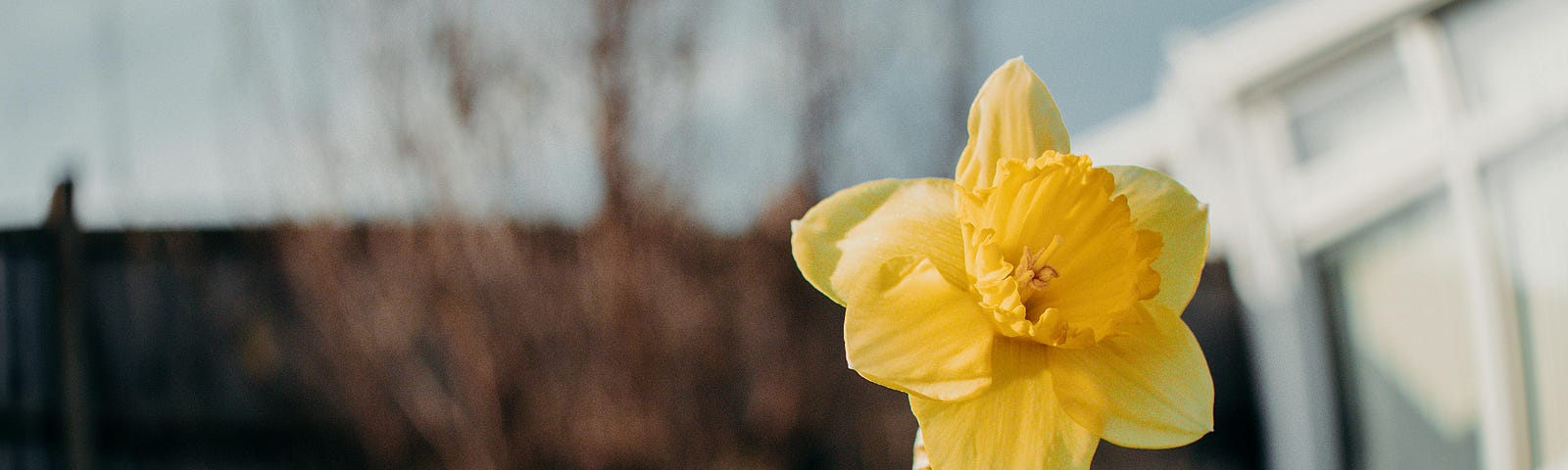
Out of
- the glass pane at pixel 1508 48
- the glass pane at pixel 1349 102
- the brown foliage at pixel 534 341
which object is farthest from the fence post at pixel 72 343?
the glass pane at pixel 1508 48

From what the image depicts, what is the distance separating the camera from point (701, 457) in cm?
236

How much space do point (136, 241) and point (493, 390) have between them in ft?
4.78

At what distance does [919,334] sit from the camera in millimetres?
290

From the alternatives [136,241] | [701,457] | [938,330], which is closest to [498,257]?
[701,457]

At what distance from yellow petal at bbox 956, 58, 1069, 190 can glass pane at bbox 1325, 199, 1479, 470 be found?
11.7 ft

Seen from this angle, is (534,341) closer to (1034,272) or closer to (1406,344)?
(1034,272)

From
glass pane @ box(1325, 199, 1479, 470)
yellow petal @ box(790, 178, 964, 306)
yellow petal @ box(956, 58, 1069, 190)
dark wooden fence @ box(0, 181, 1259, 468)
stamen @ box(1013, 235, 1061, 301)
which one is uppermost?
yellow petal @ box(956, 58, 1069, 190)

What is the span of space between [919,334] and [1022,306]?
37 mm

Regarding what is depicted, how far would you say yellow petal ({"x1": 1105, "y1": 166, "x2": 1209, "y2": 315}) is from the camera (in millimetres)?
308

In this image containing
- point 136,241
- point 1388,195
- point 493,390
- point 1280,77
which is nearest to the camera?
point 493,390

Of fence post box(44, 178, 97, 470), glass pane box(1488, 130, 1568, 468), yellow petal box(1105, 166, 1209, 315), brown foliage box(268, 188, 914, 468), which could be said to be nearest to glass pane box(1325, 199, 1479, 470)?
glass pane box(1488, 130, 1568, 468)

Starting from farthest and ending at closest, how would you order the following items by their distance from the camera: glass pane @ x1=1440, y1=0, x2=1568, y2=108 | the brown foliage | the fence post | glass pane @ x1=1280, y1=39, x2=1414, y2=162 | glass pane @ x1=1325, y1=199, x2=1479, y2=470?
glass pane @ x1=1280, y1=39, x2=1414, y2=162, glass pane @ x1=1325, y1=199, x2=1479, y2=470, glass pane @ x1=1440, y1=0, x2=1568, y2=108, the fence post, the brown foliage

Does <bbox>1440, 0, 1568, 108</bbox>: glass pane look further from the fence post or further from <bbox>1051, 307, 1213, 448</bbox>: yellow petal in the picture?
the fence post

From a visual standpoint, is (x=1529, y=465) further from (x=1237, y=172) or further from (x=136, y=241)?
(x=136, y=241)
